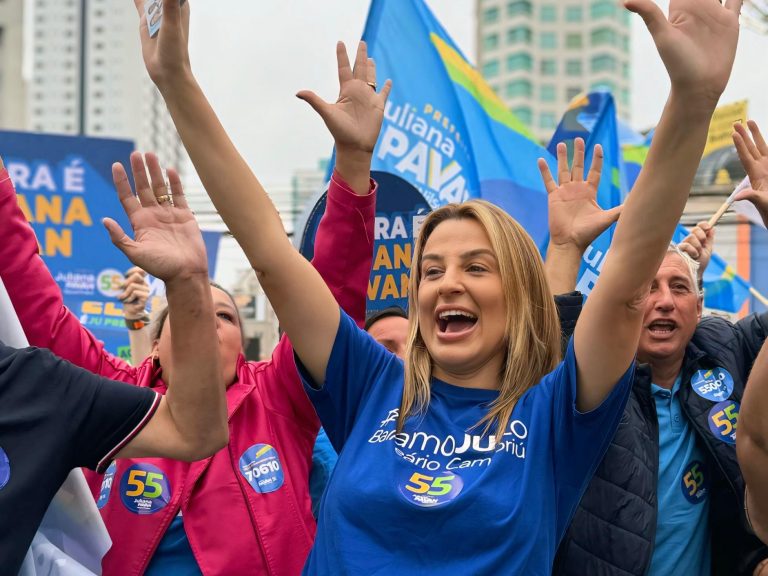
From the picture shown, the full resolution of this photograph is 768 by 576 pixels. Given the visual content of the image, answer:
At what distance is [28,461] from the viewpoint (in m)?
1.97

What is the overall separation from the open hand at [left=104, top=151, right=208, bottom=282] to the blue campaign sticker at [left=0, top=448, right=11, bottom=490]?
1.50ft

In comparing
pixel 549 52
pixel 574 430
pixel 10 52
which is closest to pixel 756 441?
pixel 574 430

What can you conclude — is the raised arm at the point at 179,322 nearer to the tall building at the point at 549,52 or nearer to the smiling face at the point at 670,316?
the smiling face at the point at 670,316

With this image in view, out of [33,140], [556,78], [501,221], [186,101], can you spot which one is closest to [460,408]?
[501,221]

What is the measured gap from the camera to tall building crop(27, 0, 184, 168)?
11888 cm

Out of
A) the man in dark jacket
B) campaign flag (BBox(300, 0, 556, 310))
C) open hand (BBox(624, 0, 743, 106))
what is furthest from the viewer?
campaign flag (BBox(300, 0, 556, 310))

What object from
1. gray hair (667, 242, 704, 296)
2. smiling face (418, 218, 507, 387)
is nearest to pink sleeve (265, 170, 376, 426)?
smiling face (418, 218, 507, 387)

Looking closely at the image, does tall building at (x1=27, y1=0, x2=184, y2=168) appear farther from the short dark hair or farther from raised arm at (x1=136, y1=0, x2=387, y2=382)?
raised arm at (x1=136, y1=0, x2=387, y2=382)

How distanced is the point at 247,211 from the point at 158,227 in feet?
0.63

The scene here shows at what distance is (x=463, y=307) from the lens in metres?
2.23

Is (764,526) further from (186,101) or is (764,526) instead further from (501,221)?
(186,101)

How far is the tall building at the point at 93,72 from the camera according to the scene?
11888 cm

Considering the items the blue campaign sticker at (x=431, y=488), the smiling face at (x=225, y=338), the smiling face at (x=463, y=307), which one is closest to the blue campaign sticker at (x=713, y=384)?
the smiling face at (x=463, y=307)

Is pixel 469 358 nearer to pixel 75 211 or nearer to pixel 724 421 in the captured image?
pixel 724 421
